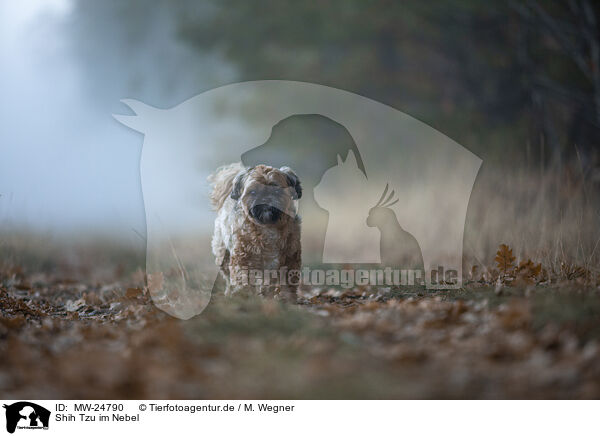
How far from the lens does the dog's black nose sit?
18.6ft

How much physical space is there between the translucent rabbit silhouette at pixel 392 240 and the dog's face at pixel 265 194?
2558 millimetres

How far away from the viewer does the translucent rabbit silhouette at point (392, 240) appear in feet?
25.9

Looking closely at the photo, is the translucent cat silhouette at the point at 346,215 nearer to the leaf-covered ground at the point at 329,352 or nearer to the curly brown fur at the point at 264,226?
the curly brown fur at the point at 264,226

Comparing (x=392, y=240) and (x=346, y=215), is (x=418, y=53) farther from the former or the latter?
(x=392, y=240)

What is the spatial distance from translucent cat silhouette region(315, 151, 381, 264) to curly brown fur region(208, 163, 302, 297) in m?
3.15

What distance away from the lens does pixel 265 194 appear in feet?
18.9

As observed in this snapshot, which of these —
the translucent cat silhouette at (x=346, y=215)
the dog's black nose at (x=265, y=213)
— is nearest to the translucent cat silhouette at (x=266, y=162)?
the translucent cat silhouette at (x=346, y=215)

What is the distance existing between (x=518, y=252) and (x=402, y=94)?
9197 mm

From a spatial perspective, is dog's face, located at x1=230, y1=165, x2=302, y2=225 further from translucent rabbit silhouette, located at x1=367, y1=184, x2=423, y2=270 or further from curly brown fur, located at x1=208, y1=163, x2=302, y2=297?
translucent rabbit silhouette, located at x1=367, y1=184, x2=423, y2=270

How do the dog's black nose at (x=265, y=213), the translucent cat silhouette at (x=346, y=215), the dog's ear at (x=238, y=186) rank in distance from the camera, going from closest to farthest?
the dog's black nose at (x=265, y=213) → the dog's ear at (x=238, y=186) → the translucent cat silhouette at (x=346, y=215)

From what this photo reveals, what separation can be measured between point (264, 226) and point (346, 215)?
5.00 meters

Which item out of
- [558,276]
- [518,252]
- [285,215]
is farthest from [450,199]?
[285,215]
